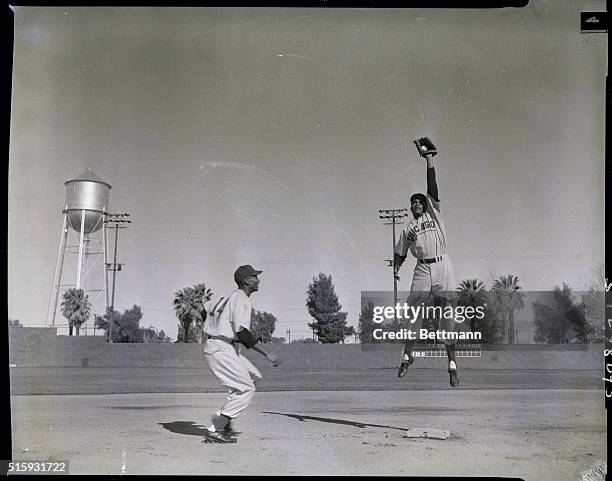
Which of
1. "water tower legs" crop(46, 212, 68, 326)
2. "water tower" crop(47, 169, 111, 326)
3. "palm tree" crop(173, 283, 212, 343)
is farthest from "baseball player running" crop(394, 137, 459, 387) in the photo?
"water tower legs" crop(46, 212, 68, 326)

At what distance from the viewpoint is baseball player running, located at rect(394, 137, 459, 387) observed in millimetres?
2963

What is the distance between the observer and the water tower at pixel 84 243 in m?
2.91

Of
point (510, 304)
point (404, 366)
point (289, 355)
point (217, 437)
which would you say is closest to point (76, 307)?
point (217, 437)

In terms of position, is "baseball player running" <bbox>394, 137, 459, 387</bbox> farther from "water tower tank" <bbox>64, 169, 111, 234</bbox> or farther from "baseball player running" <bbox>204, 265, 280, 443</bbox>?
"water tower tank" <bbox>64, 169, 111, 234</bbox>

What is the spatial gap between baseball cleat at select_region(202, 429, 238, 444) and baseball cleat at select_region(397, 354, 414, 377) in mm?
889

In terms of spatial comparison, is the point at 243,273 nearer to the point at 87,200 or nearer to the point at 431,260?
the point at 87,200

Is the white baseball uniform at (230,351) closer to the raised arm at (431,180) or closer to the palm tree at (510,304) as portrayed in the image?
the raised arm at (431,180)

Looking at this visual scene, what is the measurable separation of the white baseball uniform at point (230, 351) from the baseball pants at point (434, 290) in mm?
816

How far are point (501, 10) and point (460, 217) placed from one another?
43.0 inches

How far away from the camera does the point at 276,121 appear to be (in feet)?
10.0

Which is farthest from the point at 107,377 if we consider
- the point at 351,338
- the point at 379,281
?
the point at 379,281

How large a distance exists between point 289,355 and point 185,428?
637 mm

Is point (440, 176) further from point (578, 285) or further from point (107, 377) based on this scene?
point (107, 377)

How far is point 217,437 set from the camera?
116 inches
